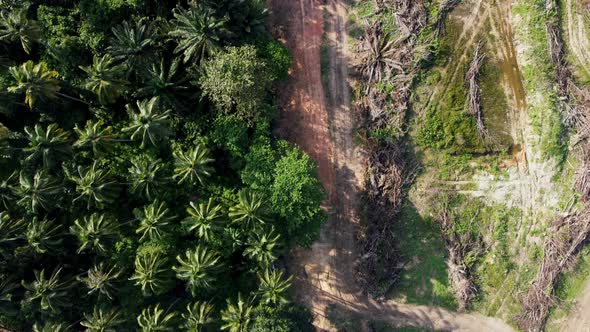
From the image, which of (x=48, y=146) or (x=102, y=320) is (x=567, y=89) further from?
(x=48, y=146)

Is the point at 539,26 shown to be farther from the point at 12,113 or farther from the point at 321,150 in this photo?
the point at 12,113

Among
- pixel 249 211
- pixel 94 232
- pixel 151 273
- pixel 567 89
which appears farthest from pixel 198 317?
pixel 567 89

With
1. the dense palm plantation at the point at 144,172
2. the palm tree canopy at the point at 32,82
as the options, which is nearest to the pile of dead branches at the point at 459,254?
the dense palm plantation at the point at 144,172

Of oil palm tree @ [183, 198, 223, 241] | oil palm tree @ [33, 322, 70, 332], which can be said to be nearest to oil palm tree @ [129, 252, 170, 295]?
oil palm tree @ [183, 198, 223, 241]

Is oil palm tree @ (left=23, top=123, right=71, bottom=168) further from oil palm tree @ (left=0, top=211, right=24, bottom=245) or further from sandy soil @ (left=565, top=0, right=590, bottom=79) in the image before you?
sandy soil @ (left=565, top=0, right=590, bottom=79)

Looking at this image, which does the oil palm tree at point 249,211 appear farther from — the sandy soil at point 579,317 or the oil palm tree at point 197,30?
the sandy soil at point 579,317

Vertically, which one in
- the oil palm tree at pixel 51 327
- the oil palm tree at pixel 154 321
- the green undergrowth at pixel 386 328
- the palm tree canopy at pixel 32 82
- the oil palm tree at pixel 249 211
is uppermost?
the palm tree canopy at pixel 32 82
